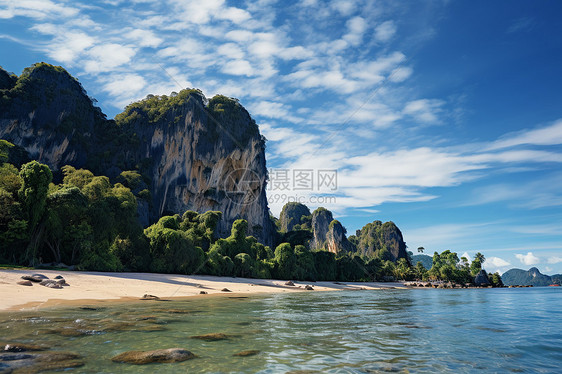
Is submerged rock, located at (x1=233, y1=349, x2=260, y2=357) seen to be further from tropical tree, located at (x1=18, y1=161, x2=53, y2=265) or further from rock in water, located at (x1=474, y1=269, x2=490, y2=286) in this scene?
rock in water, located at (x1=474, y1=269, x2=490, y2=286)

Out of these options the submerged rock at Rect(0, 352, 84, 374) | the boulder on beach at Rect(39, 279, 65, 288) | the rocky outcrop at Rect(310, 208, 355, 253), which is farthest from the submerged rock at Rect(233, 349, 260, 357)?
the rocky outcrop at Rect(310, 208, 355, 253)

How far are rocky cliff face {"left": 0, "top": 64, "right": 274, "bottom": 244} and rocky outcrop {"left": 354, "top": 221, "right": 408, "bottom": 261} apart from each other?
Result: 85081 mm

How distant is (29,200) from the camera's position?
2680cm

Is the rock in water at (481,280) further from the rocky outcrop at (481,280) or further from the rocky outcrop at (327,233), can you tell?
the rocky outcrop at (327,233)

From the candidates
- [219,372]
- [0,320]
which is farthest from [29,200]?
[219,372]

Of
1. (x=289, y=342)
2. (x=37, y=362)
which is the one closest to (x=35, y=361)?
(x=37, y=362)

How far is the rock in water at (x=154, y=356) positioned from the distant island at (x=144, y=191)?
83.1 ft

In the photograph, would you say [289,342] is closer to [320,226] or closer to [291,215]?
[320,226]

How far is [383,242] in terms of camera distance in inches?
6870

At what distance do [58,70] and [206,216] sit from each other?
4840 cm

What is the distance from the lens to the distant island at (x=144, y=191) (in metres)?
29.4

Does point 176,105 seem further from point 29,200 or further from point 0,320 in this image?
point 0,320

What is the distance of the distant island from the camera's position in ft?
96.4

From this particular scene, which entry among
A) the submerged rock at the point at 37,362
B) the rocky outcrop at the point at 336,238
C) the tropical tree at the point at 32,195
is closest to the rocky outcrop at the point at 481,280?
the rocky outcrop at the point at 336,238
